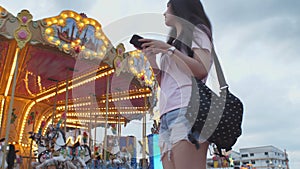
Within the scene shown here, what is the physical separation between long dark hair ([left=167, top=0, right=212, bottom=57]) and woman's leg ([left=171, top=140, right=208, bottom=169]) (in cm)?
38

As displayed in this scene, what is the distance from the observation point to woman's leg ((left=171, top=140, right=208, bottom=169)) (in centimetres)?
109

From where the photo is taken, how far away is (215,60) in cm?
129

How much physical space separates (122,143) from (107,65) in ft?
14.5

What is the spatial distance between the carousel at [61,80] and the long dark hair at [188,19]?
347 centimetres

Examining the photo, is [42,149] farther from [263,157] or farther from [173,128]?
[263,157]

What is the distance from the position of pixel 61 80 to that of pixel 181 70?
8456mm

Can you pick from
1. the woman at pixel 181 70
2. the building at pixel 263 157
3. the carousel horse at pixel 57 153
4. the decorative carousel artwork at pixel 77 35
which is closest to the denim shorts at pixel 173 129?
the woman at pixel 181 70

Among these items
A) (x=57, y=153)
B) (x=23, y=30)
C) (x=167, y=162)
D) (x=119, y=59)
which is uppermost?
(x=23, y=30)

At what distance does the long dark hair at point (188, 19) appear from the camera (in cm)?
125

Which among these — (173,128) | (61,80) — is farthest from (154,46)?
(61,80)

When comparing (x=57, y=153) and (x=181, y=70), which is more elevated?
(x=181, y=70)

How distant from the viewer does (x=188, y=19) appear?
50.9 inches

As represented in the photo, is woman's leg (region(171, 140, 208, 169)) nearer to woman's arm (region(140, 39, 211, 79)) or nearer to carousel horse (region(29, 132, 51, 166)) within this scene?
woman's arm (region(140, 39, 211, 79))

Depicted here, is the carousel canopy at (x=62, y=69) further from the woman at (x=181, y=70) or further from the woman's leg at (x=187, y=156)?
the woman's leg at (x=187, y=156)
